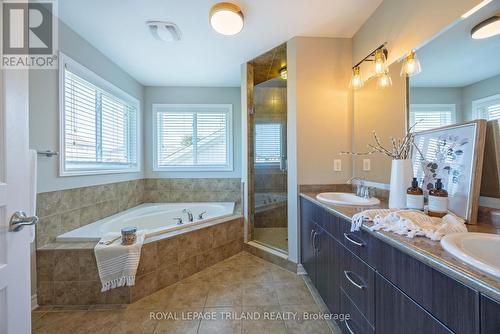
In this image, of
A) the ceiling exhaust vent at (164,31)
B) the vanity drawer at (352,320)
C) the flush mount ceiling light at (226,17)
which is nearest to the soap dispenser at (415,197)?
the vanity drawer at (352,320)

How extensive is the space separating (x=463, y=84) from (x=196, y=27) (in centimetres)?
204

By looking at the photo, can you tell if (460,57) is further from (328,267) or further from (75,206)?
(75,206)

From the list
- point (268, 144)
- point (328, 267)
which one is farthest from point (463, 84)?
point (268, 144)

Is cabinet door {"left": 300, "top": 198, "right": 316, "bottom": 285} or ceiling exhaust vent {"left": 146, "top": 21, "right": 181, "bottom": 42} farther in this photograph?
ceiling exhaust vent {"left": 146, "top": 21, "right": 181, "bottom": 42}

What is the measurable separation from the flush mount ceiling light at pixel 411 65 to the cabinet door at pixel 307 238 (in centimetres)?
120

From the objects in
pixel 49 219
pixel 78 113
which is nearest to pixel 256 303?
pixel 49 219

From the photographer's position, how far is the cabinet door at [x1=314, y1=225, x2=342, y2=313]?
4.44 feet

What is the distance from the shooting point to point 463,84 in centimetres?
113

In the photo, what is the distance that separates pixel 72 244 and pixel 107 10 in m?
1.96

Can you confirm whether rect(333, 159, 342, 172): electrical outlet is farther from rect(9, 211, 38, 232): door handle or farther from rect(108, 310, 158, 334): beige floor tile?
rect(9, 211, 38, 232): door handle

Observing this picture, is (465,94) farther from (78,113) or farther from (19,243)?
(78,113)

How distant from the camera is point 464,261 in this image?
1.98 feet

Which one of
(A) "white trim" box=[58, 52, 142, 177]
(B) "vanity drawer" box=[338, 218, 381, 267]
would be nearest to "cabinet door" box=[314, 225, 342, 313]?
(B) "vanity drawer" box=[338, 218, 381, 267]

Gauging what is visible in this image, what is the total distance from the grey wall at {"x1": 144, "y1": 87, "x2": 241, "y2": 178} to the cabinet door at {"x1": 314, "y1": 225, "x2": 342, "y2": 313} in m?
2.09
